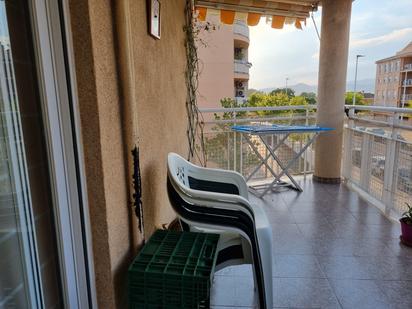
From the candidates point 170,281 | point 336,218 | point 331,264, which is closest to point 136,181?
point 170,281

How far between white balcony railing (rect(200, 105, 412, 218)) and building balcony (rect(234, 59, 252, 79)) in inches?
628

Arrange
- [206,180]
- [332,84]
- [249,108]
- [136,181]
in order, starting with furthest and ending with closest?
[249,108] < [332,84] < [206,180] < [136,181]

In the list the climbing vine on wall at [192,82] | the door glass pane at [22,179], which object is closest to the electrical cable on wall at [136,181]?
the door glass pane at [22,179]

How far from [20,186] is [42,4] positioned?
1.94 feet

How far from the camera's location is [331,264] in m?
2.21

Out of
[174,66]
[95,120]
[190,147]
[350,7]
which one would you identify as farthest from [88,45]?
[350,7]

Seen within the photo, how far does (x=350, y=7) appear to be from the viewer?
3934mm

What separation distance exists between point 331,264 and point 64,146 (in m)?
2.07

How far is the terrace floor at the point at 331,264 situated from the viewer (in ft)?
6.03

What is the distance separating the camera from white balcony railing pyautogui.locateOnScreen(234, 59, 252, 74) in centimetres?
1991

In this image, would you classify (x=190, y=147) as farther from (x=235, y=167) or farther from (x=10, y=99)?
(x=10, y=99)

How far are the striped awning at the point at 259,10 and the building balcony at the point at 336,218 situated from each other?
4.25 feet

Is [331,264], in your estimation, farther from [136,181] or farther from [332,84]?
[332,84]

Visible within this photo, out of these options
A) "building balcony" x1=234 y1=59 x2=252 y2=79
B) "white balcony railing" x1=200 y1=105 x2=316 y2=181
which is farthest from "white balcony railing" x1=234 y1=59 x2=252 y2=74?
"white balcony railing" x1=200 y1=105 x2=316 y2=181
